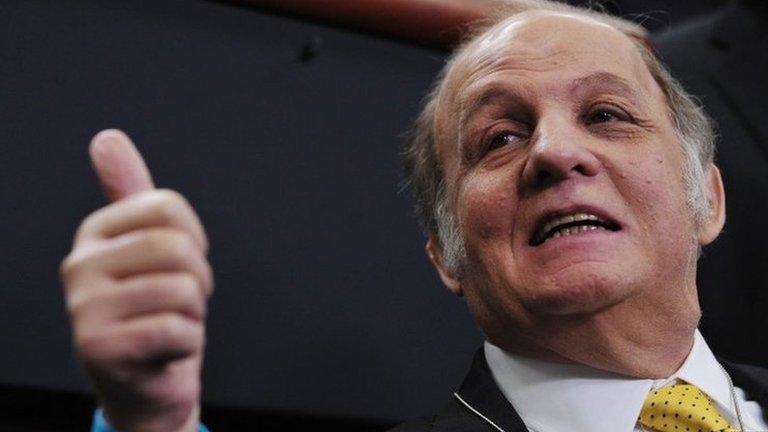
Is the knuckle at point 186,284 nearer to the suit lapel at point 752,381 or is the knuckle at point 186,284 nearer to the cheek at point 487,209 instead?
the cheek at point 487,209

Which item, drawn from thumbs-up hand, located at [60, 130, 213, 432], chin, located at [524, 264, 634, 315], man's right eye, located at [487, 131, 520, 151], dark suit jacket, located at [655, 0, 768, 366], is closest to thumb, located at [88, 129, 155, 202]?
thumbs-up hand, located at [60, 130, 213, 432]

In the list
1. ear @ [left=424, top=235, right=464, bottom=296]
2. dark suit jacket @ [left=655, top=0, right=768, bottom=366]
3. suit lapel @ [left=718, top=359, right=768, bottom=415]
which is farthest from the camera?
dark suit jacket @ [left=655, top=0, right=768, bottom=366]

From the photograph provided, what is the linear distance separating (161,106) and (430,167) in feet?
1.34

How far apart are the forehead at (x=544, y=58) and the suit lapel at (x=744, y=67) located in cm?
59

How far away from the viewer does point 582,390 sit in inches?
45.1

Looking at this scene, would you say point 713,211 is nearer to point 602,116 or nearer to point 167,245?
point 602,116

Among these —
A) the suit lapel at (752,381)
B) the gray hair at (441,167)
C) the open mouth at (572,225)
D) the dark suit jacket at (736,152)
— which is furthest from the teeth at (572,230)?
the dark suit jacket at (736,152)

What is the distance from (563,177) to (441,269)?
0.30 metres

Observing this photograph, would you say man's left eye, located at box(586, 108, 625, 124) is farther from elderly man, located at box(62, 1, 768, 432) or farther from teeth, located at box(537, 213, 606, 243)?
teeth, located at box(537, 213, 606, 243)

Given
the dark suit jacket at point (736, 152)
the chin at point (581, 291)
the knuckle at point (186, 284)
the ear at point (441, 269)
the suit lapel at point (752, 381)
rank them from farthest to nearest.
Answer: the dark suit jacket at point (736, 152) → the ear at point (441, 269) → the suit lapel at point (752, 381) → the chin at point (581, 291) → the knuckle at point (186, 284)

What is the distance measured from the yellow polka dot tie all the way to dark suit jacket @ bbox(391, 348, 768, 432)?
0.42 feet

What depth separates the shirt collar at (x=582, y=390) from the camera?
1.12 m

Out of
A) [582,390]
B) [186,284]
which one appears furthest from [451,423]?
[186,284]

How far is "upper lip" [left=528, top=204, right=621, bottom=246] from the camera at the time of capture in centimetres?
112
